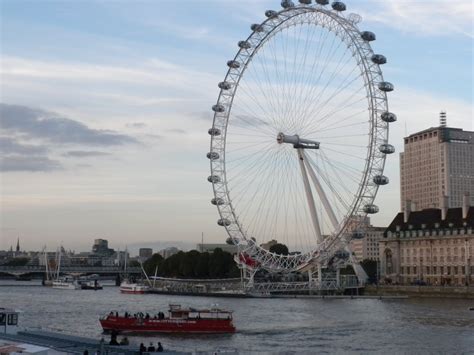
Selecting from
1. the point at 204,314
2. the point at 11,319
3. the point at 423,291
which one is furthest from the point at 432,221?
the point at 11,319

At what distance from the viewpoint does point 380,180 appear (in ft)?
216

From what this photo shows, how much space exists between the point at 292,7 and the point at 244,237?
24699mm

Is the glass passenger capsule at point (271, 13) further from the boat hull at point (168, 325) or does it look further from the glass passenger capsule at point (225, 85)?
the boat hull at point (168, 325)

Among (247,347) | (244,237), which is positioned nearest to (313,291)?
(244,237)

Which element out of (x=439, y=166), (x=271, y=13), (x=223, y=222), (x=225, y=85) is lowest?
(x=223, y=222)

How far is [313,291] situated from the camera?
92.0 m

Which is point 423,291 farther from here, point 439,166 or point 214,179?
point 439,166

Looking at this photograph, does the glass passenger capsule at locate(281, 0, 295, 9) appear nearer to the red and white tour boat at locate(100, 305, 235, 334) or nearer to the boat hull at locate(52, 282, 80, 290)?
the red and white tour boat at locate(100, 305, 235, 334)

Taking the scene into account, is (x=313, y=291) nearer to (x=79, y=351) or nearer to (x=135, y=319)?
(x=135, y=319)

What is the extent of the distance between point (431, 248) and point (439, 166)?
83699 millimetres

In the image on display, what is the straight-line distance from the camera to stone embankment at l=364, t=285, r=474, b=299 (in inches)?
3410

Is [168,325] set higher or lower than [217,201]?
lower

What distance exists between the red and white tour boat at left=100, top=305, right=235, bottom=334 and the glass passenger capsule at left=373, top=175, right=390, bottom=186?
22.0m

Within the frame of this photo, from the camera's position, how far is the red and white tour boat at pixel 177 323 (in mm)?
48812
